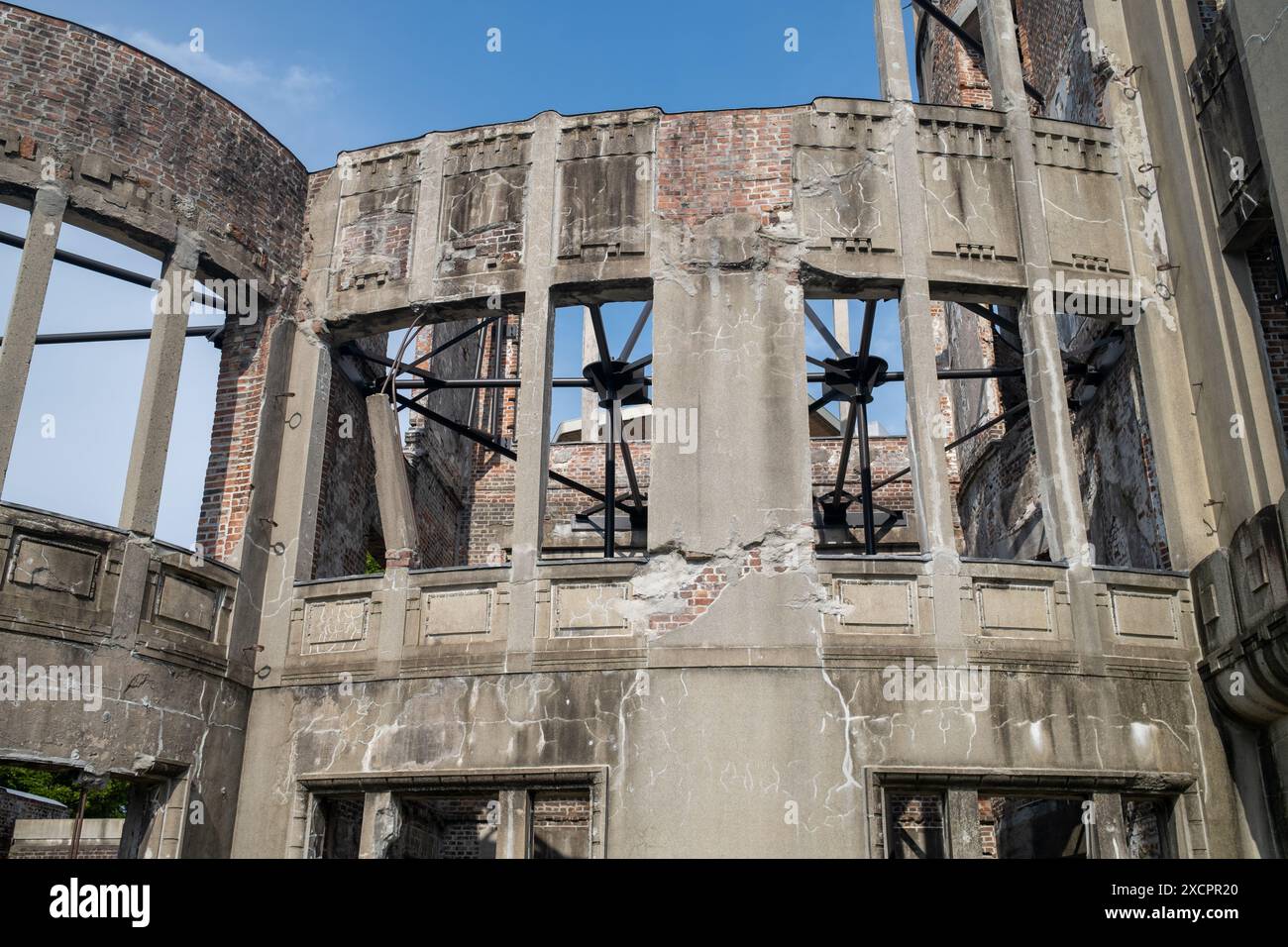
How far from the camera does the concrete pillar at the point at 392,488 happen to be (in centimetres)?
1075

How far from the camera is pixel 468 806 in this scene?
47.9 ft

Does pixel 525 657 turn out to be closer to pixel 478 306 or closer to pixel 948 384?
pixel 478 306

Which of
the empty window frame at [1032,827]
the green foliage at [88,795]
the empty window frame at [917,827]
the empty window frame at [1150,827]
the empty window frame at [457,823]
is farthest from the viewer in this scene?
the green foliage at [88,795]

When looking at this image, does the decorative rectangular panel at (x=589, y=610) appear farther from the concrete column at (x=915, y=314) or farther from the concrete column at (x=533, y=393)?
the concrete column at (x=915, y=314)

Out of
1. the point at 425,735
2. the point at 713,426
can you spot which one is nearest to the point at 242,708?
the point at 425,735

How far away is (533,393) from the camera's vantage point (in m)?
10.8

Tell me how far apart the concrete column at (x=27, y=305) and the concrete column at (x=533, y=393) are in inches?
157

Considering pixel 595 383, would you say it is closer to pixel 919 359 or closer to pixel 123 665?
pixel 919 359

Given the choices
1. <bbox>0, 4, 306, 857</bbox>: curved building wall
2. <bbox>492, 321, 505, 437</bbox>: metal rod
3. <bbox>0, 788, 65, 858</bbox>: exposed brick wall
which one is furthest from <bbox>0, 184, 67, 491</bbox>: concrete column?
<bbox>0, 788, 65, 858</bbox>: exposed brick wall

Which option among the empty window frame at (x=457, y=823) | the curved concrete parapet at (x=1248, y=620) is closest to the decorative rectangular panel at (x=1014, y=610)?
the curved concrete parapet at (x=1248, y=620)

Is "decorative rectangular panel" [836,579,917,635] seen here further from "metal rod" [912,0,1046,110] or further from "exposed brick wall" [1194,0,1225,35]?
"metal rod" [912,0,1046,110]

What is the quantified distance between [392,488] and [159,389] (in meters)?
2.25

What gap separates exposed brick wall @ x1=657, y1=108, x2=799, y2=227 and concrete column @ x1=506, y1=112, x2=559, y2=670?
112cm
